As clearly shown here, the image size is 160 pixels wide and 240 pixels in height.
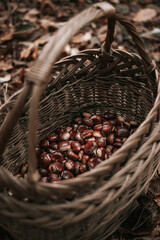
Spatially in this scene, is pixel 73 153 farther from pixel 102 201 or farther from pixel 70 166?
pixel 102 201

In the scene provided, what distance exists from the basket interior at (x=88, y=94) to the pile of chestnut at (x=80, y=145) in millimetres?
57

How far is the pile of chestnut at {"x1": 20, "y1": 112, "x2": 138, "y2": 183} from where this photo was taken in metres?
1.21

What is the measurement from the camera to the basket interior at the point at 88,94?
125 centimetres

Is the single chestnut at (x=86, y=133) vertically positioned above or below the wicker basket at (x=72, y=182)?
below

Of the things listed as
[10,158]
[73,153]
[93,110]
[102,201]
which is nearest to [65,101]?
[93,110]

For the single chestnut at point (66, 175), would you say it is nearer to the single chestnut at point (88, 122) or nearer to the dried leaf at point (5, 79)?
the single chestnut at point (88, 122)

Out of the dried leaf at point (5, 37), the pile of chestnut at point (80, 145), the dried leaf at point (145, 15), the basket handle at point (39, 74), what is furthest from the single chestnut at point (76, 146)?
the dried leaf at point (145, 15)

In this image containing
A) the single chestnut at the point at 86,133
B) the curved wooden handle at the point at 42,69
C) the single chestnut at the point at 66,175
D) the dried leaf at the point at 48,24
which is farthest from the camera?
the dried leaf at the point at 48,24

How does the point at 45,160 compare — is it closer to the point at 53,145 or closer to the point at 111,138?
the point at 53,145

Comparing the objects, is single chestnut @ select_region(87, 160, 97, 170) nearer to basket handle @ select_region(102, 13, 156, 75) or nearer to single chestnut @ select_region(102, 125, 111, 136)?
single chestnut @ select_region(102, 125, 111, 136)

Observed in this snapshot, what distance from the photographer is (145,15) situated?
241cm

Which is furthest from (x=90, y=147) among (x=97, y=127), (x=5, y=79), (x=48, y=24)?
(x=48, y=24)

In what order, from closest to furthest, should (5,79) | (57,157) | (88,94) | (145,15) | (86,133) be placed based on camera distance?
1. (57,157)
2. (86,133)
3. (88,94)
4. (5,79)
5. (145,15)

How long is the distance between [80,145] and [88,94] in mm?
337
